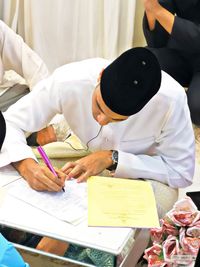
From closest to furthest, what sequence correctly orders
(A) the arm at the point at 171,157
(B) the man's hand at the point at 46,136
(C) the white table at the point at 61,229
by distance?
(C) the white table at the point at 61,229 < (A) the arm at the point at 171,157 < (B) the man's hand at the point at 46,136

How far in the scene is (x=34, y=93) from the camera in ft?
4.75

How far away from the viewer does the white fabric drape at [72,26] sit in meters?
2.72

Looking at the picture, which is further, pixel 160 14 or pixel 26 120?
pixel 160 14

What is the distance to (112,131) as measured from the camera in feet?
4.75

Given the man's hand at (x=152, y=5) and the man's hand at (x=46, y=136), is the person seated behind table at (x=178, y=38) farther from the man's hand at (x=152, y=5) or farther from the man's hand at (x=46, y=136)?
the man's hand at (x=46, y=136)

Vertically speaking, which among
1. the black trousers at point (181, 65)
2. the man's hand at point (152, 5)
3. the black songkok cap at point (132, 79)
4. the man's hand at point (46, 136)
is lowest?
the man's hand at point (46, 136)

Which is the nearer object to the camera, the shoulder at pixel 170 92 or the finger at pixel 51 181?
the finger at pixel 51 181

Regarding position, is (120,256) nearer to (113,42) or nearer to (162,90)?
(162,90)

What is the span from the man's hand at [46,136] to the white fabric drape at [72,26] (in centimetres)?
110

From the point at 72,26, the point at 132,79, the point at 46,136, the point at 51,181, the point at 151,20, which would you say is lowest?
the point at 46,136

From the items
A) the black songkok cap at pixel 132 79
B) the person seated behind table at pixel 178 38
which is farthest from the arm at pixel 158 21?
the black songkok cap at pixel 132 79

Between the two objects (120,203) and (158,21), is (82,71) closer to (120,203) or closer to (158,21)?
(120,203)

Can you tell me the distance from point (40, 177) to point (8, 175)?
5.3 inches

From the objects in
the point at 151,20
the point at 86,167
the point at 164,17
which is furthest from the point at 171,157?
A: the point at 151,20
